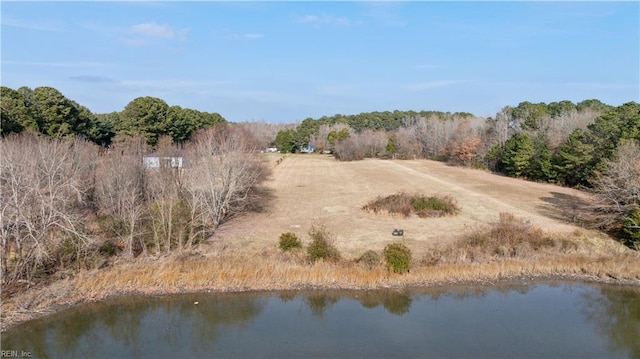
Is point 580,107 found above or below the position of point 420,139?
above

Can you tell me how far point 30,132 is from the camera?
3962 cm

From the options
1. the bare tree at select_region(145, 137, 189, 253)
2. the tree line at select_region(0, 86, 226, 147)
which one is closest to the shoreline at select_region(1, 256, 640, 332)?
the bare tree at select_region(145, 137, 189, 253)

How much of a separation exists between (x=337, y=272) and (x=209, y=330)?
606 cm

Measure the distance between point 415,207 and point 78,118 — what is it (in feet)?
131

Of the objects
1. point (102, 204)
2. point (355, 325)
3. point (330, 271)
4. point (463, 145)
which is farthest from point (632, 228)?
point (463, 145)

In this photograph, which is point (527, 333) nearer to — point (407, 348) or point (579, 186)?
point (407, 348)

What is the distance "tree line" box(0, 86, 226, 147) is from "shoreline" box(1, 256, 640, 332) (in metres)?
17.5

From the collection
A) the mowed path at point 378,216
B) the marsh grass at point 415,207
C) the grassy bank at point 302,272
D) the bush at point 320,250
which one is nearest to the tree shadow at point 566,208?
the mowed path at point 378,216

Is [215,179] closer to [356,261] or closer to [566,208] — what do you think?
[356,261]

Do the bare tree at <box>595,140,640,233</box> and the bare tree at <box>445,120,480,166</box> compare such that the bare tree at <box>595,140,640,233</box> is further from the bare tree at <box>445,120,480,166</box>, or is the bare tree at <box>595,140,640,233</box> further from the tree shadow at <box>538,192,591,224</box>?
the bare tree at <box>445,120,480,166</box>

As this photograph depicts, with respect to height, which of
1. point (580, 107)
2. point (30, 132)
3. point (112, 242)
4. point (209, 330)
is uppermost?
point (580, 107)

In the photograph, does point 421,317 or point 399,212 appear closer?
point 421,317

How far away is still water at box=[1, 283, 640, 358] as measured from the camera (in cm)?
1453

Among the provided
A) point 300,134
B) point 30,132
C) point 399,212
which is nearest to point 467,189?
point 399,212
